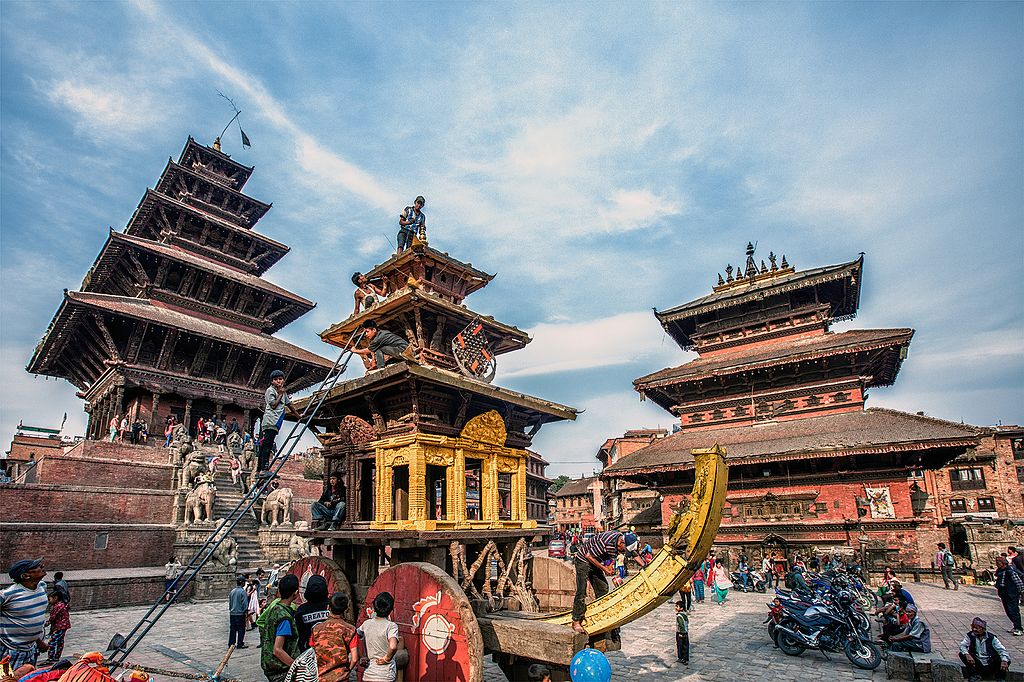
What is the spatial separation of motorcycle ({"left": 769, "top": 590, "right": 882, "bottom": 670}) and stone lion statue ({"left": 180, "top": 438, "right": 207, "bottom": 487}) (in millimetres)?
21735

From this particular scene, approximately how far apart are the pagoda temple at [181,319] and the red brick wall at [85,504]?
7.92 m

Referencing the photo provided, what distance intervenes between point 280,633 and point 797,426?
2144 cm

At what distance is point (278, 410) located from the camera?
9508 mm

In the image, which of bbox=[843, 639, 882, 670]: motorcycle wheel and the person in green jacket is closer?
the person in green jacket

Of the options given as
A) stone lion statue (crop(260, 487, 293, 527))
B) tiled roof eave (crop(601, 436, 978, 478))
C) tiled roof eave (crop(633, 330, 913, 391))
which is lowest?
stone lion statue (crop(260, 487, 293, 527))

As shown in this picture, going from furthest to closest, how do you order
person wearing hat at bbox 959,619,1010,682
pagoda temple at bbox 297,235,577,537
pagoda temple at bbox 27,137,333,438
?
pagoda temple at bbox 27,137,333,438 < pagoda temple at bbox 297,235,577,537 < person wearing hat at bbox 959,619,1010,682

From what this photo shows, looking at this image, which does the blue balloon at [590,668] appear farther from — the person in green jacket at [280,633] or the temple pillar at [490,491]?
the temple pillar at [490,491]

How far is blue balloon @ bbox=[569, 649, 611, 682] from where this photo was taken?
5562 millimetres

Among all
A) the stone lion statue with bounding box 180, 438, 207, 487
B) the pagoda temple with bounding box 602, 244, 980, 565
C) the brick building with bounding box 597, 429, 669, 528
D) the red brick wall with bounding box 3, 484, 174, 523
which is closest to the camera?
the red brick wall with bounding box 3, 484, 174, 523

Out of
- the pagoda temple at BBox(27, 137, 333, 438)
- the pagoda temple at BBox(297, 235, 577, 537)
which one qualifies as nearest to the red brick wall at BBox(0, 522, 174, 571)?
the pagoda temple at BBox(27, 137, 333, 438)

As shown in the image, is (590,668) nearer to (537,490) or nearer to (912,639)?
(912,639)

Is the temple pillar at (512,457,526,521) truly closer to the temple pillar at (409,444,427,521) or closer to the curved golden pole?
the temple pillar at (409,444,427,521)

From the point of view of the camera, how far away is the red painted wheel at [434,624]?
6.33m

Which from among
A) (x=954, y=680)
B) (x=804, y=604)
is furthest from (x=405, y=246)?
(x=954, y=680)
